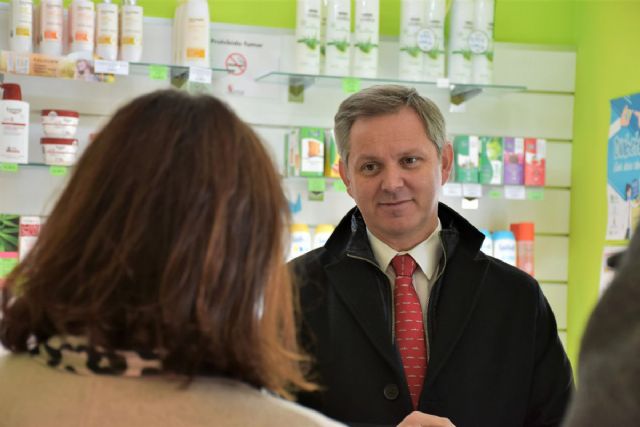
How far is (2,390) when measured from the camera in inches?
45.3

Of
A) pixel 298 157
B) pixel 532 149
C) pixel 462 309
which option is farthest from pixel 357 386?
pixel 532 149

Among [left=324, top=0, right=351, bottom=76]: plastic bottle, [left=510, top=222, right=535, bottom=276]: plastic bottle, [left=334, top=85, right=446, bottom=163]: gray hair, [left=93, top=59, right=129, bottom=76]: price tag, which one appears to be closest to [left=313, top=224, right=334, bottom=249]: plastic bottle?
[left=324, top=0, right=351, bottom=76]: plastic bottle

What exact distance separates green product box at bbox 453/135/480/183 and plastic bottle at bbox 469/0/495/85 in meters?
0.28

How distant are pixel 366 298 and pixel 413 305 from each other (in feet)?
0.38

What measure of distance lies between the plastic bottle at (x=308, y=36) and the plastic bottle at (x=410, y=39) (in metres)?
0.38

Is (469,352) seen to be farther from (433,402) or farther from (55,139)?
(55,139)

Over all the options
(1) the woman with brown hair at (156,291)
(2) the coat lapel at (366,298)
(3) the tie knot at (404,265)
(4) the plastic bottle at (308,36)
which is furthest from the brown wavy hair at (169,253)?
(4) the plastic bottle at (308,36)

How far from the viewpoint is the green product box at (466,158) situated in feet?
14.0

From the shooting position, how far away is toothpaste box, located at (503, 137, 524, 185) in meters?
4.36

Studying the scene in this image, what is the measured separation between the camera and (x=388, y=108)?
2.50m

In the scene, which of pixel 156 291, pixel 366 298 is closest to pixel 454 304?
pixel 366 298

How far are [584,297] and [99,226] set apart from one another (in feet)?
12.2

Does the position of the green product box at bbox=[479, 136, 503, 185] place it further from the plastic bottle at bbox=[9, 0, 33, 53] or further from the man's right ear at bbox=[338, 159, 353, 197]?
the plastic bottle at bbox=[9, 0, 33, 53]

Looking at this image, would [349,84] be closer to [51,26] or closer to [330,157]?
[330,157]
